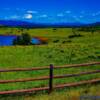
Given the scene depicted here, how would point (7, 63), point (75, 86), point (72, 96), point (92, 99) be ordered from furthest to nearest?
point (7, 63), point (75, 86), point (72, 96), point (92, 99)

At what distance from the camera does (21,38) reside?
104m

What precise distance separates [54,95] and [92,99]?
4.28m

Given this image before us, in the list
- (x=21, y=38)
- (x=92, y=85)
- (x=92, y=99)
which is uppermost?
(x=92, y=99)

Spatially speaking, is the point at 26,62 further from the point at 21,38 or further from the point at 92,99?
the point at 21,38

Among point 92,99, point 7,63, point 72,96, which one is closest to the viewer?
point 92,99

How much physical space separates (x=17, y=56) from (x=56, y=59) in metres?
6.84

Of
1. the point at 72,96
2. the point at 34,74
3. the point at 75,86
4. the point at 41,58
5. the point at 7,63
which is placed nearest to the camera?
the point at 72,96

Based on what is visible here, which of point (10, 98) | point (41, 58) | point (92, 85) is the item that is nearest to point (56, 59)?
point (41, 58)

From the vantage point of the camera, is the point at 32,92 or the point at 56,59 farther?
the point at 56,59

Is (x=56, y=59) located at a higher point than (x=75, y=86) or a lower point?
lower

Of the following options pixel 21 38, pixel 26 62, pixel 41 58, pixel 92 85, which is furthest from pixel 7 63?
pixel 21 38

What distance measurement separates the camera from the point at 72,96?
559 inches

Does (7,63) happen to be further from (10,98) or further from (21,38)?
(21,38)

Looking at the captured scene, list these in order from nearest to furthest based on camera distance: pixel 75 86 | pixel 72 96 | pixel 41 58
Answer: pixel 72 96
pixel 75 86
pixel 41 58
